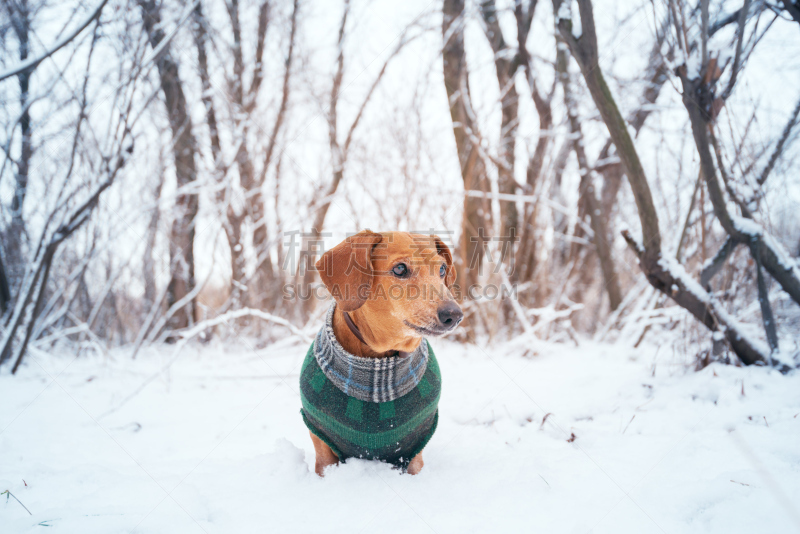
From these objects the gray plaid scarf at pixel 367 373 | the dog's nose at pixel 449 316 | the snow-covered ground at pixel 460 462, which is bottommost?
the snow-covered ground at pixel 460 462

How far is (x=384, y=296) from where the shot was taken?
176 centimetres

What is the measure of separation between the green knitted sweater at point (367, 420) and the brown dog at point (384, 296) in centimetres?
7

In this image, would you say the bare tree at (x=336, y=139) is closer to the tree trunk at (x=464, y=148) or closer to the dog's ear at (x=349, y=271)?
the tree trunk at (x=464, y=148)

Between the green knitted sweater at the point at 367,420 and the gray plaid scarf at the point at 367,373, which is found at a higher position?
the gray plaid scarf at the point at 367,373

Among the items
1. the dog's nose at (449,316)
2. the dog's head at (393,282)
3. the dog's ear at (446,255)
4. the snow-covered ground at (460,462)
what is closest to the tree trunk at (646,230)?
the snow-covered ground at (460,462)

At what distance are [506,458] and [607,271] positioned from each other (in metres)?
4.56

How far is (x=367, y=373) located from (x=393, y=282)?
1.35 feet

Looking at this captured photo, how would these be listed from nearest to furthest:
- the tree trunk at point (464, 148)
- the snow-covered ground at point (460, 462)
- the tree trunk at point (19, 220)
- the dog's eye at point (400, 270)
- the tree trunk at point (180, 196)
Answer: the snow-covered ground at point (460, 462), the dog's eye at point (400, 270), the tree trunk at point (19, 220), the tree trunk at point (464, 148), the tree trunk at point (180, 196)

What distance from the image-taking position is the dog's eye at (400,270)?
1.83 m

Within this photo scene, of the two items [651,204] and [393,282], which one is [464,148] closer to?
[651,204]

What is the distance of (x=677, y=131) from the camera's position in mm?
3805

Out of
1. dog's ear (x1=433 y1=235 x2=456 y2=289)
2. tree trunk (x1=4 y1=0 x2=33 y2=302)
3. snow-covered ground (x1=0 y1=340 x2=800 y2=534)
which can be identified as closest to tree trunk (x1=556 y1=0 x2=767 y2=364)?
snow-covered ground (x1=0 y1=340 x2=800 y2=534)

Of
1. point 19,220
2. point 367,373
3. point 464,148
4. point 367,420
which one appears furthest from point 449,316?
point 19,220

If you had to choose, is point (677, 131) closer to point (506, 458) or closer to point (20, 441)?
point (506, 458)
